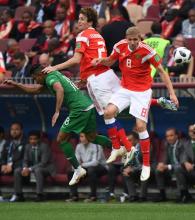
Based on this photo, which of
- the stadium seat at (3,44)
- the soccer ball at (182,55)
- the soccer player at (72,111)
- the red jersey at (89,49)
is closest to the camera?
the red jersey at (89,49)

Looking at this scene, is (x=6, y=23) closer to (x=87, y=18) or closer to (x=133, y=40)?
(x=87, y=18)

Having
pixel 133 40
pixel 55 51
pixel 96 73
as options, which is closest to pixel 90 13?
pixel 133 40

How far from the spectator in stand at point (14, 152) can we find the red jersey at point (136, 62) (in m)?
4.65

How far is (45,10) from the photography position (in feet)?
84.3

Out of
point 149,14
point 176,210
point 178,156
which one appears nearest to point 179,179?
point 178,156

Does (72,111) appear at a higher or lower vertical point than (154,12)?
lower

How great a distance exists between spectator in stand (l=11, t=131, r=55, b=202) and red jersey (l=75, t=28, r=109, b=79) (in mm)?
3929

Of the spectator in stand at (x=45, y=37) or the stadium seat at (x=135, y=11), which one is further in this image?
the stadium seat at (x=135, y=11)

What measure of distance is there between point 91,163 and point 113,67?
6.31 ft

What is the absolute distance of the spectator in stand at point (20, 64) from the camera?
2186 centimetres

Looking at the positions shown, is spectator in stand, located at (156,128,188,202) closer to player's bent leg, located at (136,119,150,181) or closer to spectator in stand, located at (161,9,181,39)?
player's bent leg, located at (136,119,150,181)

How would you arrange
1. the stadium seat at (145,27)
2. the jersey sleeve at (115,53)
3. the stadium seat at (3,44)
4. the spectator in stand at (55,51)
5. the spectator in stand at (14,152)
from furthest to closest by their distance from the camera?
1. the stadium seat at (3,44)
2. the stadium seat at (145,27)
3. the spectator in stand at (55,51)
4. the spectator in stand at (14,152)
5. the jersey sleeve at (115,53)

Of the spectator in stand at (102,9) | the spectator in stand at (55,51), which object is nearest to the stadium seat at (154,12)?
the spectator in stand at (102,9)

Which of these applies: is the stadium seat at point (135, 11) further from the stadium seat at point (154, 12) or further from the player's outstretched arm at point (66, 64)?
the player's outstretched arm at point (66, 64)
